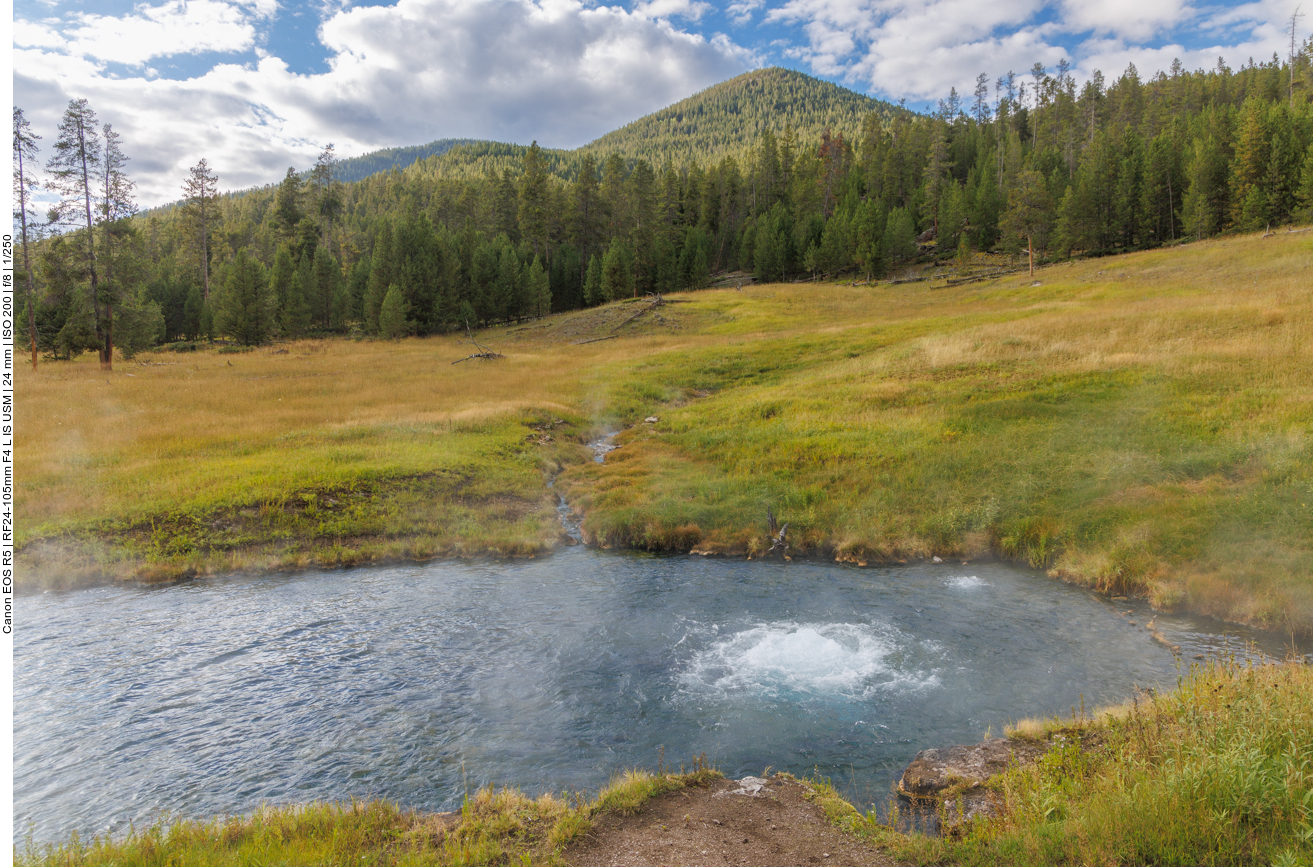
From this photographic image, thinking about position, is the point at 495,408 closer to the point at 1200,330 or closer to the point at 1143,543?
the point at 1143,543

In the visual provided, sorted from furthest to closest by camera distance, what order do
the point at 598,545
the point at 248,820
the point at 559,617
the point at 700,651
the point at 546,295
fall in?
the point at 546,295 → the point at 598,545 → the point at 559,617 → the point at 700,651 → the point at 248,820

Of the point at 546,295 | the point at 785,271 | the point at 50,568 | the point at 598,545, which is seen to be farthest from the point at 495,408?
the point at 785,271

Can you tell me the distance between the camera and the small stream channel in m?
8.78

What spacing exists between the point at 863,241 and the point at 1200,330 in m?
71.2

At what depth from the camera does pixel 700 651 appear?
12242mm

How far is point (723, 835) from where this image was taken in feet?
23.3

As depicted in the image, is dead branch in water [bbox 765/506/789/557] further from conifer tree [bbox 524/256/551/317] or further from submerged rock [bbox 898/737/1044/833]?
conifer tree [bbox 524/256/551/317]

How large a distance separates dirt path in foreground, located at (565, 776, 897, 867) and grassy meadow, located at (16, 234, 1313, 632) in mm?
10456

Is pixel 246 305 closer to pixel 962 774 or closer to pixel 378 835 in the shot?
pixel 378 835

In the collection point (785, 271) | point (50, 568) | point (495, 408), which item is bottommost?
point (50, 568)

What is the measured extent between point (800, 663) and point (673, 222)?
121 metres

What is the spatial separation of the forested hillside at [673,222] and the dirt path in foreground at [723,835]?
5451 centimetres

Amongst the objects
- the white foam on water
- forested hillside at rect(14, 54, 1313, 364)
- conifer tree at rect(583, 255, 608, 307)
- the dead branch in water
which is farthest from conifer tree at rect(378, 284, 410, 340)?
the white foam on water

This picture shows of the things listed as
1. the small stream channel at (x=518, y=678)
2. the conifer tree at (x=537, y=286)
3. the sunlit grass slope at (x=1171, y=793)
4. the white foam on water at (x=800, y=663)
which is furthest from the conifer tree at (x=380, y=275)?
the sunlit grass slope at (x=1171, y=793)
